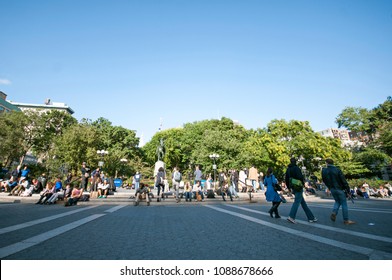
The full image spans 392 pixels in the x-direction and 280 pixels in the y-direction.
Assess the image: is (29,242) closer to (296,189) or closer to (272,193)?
(296,189)

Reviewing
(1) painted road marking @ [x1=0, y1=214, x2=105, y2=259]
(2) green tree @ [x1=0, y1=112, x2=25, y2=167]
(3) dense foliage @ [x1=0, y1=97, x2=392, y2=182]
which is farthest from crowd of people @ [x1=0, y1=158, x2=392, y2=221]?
(2) green tree @ [x1=0, y1=112, x2=25, y2=167]

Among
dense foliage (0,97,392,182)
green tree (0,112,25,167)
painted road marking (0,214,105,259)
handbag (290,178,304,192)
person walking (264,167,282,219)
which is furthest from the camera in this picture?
dense foliage (0,97,392,182)

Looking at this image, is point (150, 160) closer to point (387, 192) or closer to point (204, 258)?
point (387, 192)

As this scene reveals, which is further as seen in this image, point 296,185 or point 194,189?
point 194,189

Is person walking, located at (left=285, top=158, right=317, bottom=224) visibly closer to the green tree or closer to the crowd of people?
the crowd of people

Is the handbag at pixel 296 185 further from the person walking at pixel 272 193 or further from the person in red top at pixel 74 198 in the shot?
the person in red top at pixel 74 198

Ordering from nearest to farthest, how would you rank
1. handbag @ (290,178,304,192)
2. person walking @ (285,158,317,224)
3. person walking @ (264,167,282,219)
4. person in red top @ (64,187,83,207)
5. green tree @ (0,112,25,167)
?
person walking @ (285,158,317,224), handbag @ (290,178,304,192), person walking @ (264,167,282,219), person in red top @ (64,187,83,207), green tree @ (0,112,25,167)

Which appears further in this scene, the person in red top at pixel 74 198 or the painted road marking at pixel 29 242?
the person in red top at pixel 74 198

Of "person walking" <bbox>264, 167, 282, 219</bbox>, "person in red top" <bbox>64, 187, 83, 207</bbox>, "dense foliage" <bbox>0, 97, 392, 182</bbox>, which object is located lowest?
"person in red top" <bbox>64, 187, 83, 207</bbox>

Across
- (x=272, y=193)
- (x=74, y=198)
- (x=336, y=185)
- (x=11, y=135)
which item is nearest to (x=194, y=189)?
(x=74, y=198)

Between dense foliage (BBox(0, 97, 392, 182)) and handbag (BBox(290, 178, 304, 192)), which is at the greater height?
dense foliage (BBox(0, 97, 392, 182))

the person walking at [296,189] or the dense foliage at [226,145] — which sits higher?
the dense foliage at [226,145]

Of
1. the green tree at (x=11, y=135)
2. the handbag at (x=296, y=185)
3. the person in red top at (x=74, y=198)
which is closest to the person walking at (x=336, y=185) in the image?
the handbag at (x=296, y=185)

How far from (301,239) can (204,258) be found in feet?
7.42
